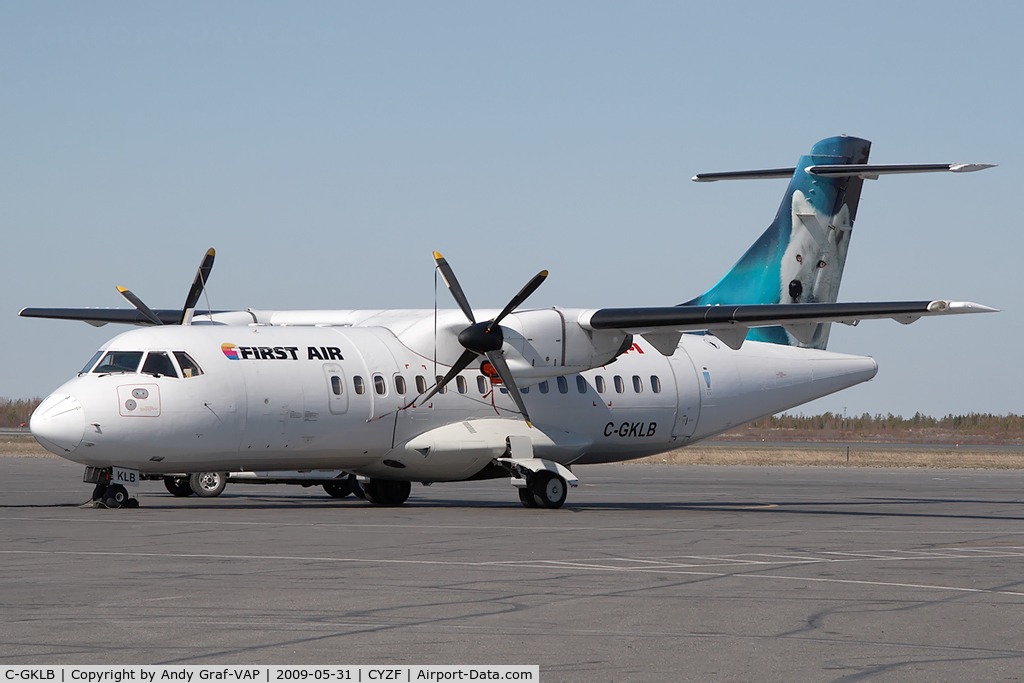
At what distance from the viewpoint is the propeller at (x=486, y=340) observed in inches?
822

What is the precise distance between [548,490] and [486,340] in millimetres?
3054

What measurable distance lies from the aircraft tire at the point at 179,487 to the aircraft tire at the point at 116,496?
4.62 metres

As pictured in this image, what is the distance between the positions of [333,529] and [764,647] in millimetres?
9609

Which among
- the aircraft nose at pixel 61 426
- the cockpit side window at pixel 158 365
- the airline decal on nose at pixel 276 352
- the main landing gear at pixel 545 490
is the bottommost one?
the main landing gear at pixel 545 490

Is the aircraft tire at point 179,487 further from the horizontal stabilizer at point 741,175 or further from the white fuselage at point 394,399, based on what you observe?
the horizontal stabilizer at point 741,175

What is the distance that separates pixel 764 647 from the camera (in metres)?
8.15

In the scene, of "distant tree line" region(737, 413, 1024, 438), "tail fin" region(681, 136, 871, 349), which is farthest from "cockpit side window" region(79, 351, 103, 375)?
"distant tree line" region(737, 413, 1024, 438)

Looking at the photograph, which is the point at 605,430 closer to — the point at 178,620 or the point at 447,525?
the point at 447,525

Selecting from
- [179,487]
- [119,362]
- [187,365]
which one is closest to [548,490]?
[187,365]

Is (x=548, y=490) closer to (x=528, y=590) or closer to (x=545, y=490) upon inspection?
(x=545, y=490)

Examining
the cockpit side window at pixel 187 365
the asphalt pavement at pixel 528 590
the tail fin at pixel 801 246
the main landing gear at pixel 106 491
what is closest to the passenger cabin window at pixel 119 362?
the cockpit side window at pixel 187 365

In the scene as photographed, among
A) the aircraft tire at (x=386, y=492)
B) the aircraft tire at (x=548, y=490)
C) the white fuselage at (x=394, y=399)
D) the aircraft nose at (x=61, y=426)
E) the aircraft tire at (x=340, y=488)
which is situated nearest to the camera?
the aircraft nose at (x=61, y=426)

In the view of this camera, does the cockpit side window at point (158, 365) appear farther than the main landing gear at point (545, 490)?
No

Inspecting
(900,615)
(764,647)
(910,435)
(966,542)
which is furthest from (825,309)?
(910,435)
